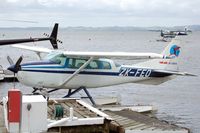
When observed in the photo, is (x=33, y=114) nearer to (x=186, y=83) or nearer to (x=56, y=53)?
(x=56, y=53)

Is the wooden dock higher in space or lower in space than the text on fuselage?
lower

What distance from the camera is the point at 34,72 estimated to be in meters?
15.1

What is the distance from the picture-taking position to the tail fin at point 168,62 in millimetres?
17375

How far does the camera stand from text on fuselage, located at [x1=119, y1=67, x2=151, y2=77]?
Result: 16.7 meters

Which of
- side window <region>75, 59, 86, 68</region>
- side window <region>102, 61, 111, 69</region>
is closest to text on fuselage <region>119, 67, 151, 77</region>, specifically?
side window <region>102, 61, 111, 69</region>

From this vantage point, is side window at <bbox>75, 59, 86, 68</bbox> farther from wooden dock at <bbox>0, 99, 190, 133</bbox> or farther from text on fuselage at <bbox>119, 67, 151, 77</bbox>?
wooden dock at <bbox>0, 99, 190, 133</bbox>

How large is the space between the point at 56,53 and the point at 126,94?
11639mm

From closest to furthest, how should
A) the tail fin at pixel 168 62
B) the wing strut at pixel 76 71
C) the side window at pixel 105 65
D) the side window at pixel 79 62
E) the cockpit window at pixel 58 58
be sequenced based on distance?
1. the cockpit window at pixel 58 58
2. the wing strut at pixel 76 71
3. the side window at pixel 79 62
4. the side window at pixel 105 65
5. the tail fin at pixel 168 62

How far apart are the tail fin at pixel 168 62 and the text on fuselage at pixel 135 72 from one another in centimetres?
32

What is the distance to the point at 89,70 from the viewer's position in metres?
16.3

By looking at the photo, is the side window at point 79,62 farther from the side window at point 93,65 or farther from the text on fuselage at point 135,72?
the text on fuselage at point 135,72

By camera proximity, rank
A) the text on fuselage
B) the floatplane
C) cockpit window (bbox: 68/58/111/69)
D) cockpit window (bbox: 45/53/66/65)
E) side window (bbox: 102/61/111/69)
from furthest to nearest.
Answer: the text on fuselage, side window (bbox: 102/61/111/69), cockpit window (bbox: 68/58/111/69), cockpit window (bbox: 45/53/66/65), the floatplane

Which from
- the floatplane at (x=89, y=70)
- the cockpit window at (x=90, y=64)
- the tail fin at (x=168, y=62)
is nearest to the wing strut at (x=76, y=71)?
the floatplane at (x=89, y=70)

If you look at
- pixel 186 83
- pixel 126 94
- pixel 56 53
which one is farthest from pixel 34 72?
pixel 186 83
